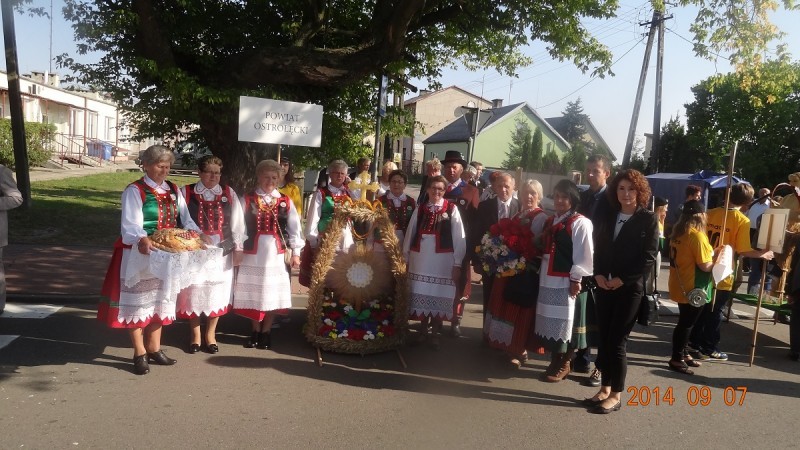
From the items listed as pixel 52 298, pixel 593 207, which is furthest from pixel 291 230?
pixel 52 298

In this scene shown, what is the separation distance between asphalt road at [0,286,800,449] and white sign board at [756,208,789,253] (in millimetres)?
1285

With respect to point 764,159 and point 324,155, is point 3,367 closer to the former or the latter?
point 324,155

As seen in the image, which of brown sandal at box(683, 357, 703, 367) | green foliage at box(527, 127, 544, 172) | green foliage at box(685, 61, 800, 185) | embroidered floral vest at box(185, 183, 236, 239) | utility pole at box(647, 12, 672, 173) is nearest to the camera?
embroidered floral vest at box(185, 183, 236, 239)

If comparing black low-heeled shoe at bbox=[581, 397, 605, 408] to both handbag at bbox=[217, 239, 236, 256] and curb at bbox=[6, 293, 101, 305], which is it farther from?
curb at bbox=[6, 293, 101, 305]

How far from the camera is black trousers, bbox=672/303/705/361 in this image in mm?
5754

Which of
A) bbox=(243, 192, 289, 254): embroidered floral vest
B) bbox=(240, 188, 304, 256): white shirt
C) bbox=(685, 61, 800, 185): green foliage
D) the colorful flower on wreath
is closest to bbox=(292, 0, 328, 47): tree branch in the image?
bbox=(240, 188, 304, 256): white shirt

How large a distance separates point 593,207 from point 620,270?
4.08 ft

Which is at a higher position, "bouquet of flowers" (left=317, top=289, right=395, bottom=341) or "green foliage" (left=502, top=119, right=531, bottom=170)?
"green foliage" (left=502, top=119, right=531, bottom=170)

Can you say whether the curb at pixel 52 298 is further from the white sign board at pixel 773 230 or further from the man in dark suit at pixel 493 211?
the white sign board at pixel 773 230

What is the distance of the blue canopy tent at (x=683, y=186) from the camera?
16766 mm

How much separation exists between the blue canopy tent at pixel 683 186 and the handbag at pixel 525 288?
12.6 meters

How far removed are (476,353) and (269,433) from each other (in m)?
2.76

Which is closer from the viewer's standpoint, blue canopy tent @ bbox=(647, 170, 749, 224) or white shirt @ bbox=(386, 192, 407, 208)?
white shirt @ bbox=(386, 192, 407, 208)
